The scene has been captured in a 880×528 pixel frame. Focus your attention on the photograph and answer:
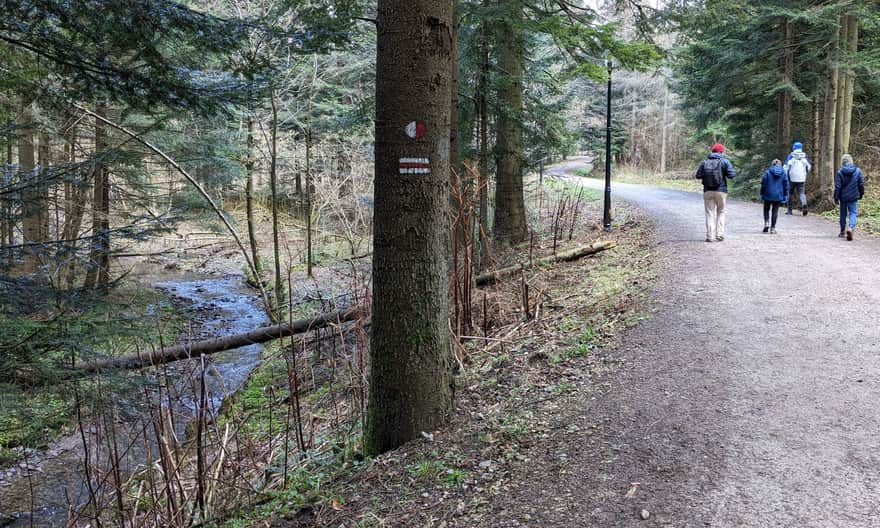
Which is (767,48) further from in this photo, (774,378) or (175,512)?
(175,512)

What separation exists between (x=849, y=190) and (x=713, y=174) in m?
2.98

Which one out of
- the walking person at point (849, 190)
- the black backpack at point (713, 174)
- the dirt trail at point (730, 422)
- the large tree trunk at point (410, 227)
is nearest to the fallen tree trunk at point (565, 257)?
the black backpack at point (713, 174)

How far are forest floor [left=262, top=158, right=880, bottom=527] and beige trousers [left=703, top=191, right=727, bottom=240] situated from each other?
3901mm

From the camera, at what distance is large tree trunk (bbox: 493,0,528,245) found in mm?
11977

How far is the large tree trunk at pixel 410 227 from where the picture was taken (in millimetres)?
4297

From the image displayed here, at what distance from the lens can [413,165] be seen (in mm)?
4367

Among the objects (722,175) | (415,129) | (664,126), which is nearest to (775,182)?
(722,175)

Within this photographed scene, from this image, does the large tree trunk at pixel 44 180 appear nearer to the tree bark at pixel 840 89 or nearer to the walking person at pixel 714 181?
the walking person at pixel 714 181

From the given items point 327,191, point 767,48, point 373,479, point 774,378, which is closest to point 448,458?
point 373,479

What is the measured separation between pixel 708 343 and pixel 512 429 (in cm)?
270

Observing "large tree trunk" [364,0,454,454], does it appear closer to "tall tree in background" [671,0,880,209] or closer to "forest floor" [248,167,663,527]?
"forest floor" [248,167,663,527]

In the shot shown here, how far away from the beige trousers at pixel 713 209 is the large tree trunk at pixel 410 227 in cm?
863

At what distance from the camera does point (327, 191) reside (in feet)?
60.1

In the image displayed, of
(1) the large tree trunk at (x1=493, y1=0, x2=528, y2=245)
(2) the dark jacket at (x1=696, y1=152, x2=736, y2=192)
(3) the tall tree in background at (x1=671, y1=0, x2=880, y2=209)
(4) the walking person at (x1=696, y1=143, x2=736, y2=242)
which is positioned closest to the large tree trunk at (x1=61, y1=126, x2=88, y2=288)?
(1) the large tree trunk at (x1=493, y1=0, x2=528, y2=245)
